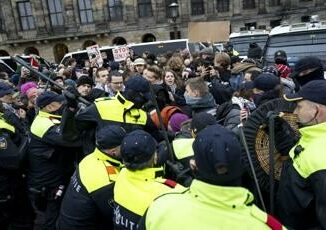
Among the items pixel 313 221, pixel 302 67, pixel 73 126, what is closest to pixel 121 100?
pixel 73 126

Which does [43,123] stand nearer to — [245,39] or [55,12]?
[245,39]

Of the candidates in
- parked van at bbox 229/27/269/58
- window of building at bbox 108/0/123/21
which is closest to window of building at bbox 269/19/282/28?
window of building at bbox 108/0/123/21

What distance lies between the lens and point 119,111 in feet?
12.4

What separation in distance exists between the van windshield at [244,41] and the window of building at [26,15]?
20.0 metres

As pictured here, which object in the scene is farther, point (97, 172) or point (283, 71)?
point (283, 71)

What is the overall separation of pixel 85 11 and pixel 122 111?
26.1 metres


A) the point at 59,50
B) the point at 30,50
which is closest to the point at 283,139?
the point at 59,50

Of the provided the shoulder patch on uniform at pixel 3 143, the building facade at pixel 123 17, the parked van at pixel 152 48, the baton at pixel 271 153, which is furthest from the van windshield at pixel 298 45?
the building facade at pixel 123 17

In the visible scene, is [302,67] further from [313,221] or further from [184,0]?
[184,0]

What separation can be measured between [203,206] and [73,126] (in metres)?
2.54

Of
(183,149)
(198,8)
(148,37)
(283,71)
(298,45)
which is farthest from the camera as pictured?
(148,37)

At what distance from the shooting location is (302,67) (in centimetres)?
388

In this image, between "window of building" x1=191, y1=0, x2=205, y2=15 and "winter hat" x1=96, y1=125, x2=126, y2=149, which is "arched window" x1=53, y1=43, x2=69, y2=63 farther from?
"winter hat" x1=96, y1=125, x2=126, y2=149

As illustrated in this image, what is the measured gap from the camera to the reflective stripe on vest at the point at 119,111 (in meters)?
3.74
